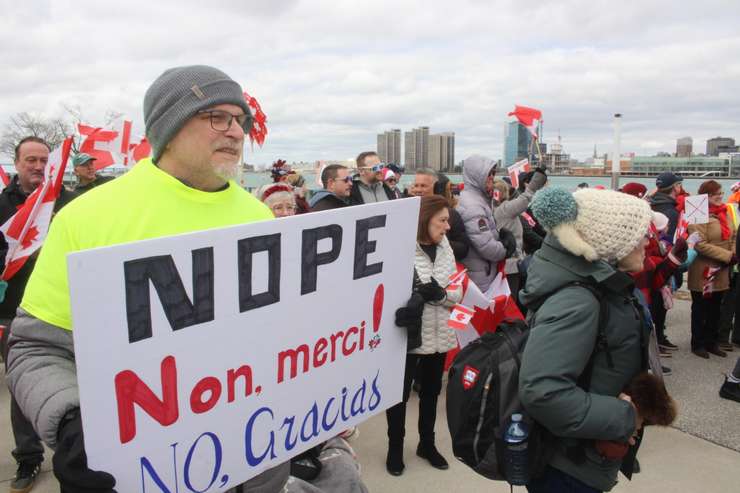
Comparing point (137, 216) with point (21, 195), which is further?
point (21, 195)

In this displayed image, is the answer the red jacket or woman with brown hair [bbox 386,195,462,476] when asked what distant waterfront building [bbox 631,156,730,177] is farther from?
woman with brown hair [bbox 386,195,462,476]

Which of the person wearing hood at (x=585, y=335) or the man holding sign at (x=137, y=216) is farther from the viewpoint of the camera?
the person wearing hood at (x=585, y=335)

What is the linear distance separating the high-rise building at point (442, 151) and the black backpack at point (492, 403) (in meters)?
15.7

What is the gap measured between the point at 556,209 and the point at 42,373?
168 centimetres

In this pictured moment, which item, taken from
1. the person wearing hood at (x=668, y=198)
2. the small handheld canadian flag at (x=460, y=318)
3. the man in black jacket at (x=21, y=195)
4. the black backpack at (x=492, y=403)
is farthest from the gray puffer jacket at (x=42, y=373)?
the person wearing hood at (x=668, y=198)

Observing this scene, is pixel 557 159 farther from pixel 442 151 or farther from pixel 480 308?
pixel 480 308

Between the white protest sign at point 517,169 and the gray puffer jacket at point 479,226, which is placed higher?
the white protest sign at point 517,169

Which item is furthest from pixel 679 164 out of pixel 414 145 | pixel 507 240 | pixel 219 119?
pixel 219 119

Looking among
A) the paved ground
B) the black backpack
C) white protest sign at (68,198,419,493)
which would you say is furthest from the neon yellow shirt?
the paved ground

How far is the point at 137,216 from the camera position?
4.58 ft

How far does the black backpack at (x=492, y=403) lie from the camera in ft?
6.09

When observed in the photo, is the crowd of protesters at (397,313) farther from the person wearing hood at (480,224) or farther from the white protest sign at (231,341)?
the person wearing hood at (480,224)

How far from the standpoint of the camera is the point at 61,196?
13.4 feet

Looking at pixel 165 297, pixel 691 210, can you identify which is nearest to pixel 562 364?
pixel 165 297
